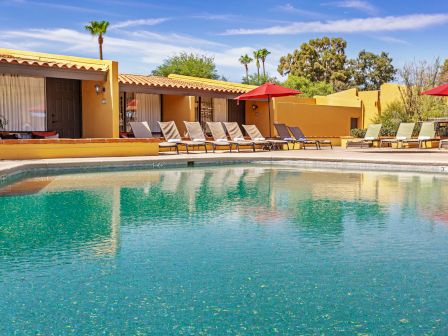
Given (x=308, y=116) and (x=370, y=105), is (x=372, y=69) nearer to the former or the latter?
(x=370, y=105)

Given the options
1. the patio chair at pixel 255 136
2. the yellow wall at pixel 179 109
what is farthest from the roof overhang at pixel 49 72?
the patio chair at pixel 255 136

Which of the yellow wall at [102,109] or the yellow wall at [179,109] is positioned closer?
the yellow wall at [102,109]

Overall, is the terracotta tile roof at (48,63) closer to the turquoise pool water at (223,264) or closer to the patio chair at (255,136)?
the patio chair at (255,136)

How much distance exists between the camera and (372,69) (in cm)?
5216

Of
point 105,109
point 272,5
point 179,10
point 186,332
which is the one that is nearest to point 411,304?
point 186,332

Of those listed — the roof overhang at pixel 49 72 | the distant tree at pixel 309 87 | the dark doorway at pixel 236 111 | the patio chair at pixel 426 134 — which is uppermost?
the distant tree at pixel 309 87

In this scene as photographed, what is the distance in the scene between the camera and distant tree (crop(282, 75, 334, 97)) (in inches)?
1621

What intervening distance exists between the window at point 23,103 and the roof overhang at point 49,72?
1226mm

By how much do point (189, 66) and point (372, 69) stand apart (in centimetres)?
1978

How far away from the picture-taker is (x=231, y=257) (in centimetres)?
439

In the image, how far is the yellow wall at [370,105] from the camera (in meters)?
28.0

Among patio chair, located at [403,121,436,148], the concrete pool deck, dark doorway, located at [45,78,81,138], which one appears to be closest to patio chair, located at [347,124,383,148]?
patio chair, located at [403,121,436,148]

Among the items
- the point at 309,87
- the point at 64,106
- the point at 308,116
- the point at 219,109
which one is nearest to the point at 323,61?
the point at 309,87

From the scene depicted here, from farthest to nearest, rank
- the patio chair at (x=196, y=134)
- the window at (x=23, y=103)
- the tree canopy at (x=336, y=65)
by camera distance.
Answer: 1. the tree canopy at (x=336, y=65)
2. the patio chair at (x=196, y=134)
3. the window at (x=23, y=103)
